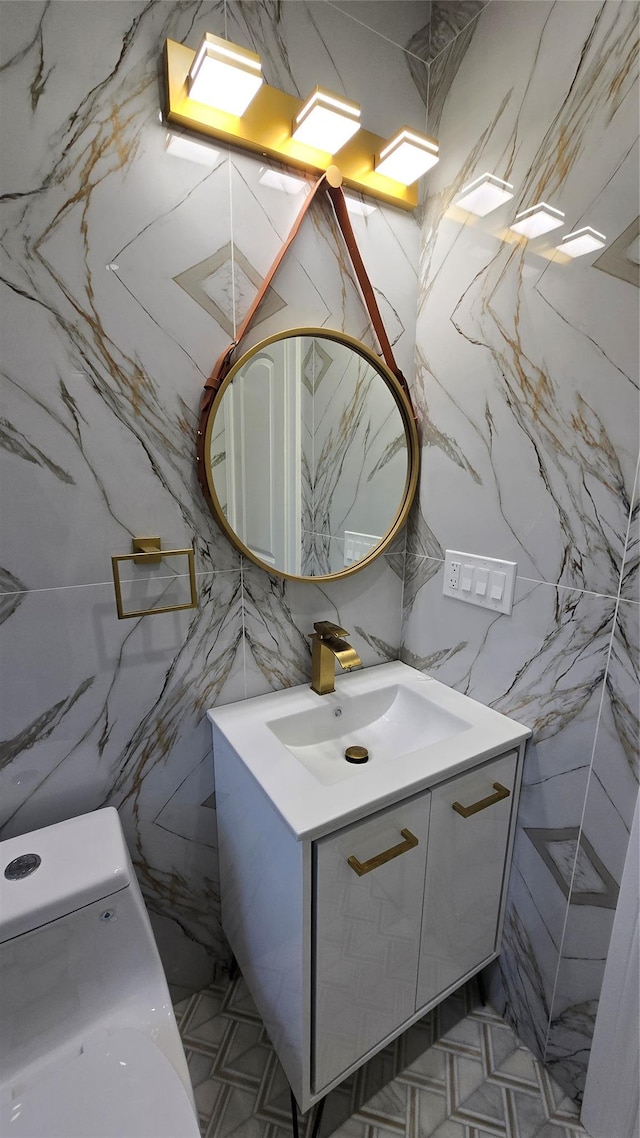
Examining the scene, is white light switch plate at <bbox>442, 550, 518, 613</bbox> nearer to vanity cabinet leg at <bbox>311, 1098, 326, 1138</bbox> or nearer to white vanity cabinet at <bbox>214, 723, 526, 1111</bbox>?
white vanity cabinet at <bbox>214, 723, 526, 1111</bbox>

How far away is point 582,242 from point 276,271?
63 cm

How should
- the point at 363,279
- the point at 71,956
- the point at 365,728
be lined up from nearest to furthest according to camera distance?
the point at 71,956 → the point at 363,279 → the point at 365,728

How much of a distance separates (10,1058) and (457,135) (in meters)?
2.14

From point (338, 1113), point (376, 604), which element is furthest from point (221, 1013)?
point (376, 604)

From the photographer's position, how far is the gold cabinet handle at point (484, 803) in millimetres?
1016

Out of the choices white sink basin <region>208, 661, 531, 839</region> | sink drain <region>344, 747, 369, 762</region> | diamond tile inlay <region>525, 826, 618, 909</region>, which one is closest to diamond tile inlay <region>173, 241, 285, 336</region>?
white sink basin <region>208, 661, 531, 839</region>

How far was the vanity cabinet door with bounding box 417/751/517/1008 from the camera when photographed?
3.37ft

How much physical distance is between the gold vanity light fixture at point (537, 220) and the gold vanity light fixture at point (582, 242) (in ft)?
0.14

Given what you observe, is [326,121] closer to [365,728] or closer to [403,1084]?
[365,728]

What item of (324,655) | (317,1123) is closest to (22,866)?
(324,655)

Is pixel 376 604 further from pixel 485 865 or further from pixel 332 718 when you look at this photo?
pixel 485 865

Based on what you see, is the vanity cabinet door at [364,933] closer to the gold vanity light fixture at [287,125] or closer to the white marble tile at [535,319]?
the white marble tile at [535,319]

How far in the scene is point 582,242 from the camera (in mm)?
913

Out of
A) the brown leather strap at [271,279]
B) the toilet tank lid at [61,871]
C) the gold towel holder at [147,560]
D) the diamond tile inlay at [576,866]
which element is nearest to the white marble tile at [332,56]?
the brown leather strap at [271,279]
